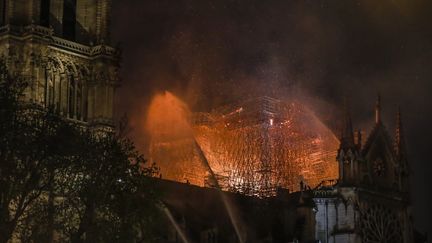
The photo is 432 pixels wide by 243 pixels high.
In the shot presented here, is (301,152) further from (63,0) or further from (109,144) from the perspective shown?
(109,144)

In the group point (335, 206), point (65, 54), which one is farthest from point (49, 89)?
point (335, 206)

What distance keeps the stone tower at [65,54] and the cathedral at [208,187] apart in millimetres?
74

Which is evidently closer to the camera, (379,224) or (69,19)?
(69,19)

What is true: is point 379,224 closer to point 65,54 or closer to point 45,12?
point 65,54

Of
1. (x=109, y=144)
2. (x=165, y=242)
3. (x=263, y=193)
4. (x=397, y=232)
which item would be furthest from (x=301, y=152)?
(x=109, y=144)

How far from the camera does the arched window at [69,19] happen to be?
8125 centimetres

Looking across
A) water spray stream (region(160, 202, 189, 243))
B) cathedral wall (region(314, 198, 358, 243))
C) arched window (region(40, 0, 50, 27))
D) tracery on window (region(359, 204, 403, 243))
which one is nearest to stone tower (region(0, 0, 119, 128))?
arched window (region(40, 0, 50, 27))

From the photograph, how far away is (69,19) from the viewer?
269 ft

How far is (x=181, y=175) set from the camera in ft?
327

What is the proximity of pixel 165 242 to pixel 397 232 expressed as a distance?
2379 cm

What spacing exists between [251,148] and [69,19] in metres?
26.5

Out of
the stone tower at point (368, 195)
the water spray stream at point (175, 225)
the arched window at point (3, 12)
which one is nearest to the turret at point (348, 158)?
the stone tower at point (368, 195)

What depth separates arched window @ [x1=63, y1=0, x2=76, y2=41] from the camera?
81.2 meters

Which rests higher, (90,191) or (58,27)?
(58,27)
